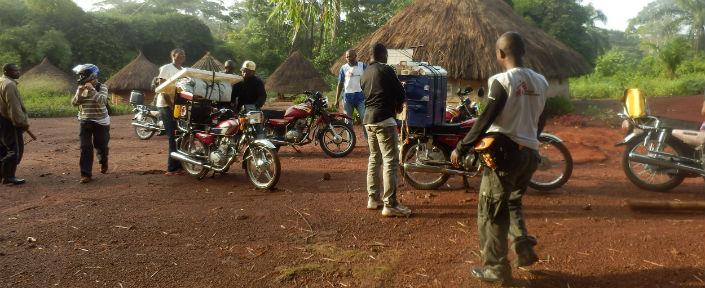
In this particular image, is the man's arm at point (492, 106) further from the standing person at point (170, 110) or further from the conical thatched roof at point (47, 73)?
the conical thatched roof at point (47, 73)

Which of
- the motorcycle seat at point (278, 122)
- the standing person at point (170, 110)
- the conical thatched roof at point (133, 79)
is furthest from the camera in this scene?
the conical thatched roof at point (133, 79)

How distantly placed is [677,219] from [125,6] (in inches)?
2403

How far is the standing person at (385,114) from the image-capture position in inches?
199

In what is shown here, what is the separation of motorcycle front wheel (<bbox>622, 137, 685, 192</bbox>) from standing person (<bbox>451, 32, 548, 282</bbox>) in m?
3.20

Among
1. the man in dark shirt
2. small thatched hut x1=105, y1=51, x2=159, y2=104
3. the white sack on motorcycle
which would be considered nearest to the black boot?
the white sack on motorcycle

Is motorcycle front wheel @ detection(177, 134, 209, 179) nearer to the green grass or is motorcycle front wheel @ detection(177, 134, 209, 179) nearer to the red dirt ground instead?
the red dirt ground

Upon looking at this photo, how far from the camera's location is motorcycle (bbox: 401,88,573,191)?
19.1 ft

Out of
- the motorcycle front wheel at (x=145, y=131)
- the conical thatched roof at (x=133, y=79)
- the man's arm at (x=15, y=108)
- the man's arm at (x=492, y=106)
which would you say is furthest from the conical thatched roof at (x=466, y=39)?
the conical thatched roof at (x=133, y=79)

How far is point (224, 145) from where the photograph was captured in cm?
696

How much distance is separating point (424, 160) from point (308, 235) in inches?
77.9

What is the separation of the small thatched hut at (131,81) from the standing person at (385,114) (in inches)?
947

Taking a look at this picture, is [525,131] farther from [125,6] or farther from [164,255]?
[125,6]

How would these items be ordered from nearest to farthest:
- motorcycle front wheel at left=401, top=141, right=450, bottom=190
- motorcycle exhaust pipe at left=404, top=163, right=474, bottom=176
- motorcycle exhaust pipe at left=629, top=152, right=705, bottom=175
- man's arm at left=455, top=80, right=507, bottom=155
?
man's arm at left=455, top=80, right=507, bottom=155 < motorcycle exhaust pipe at left=629, top=152, right=705, bottom=175 < motorcycle exhaust pipe at left=404, top=163, right=474, bottom=176 < motorcycle front wheel at left=401, top=141, right=450, bottom=190

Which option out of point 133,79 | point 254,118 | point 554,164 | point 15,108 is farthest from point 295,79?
point 554,164
